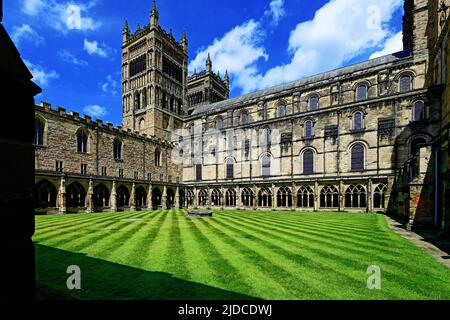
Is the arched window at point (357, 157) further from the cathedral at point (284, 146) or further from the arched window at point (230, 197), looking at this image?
the arched window at point (230, 197)

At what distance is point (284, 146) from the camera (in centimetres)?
3192

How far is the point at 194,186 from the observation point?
37.0 metres

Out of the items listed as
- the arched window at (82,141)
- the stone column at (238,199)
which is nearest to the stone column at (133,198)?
the arched window at (82,141)

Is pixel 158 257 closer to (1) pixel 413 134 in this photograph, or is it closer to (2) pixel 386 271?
(2) pixel 386 271

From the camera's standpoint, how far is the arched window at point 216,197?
114ft

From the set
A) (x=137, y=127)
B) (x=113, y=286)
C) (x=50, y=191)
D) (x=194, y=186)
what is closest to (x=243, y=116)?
(x=194, y=186)

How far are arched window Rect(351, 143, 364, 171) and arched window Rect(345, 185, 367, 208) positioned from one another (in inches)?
100

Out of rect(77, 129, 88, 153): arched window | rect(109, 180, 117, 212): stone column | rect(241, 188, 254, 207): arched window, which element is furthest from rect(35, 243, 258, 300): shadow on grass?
rect(241, 188, 254, 207): arched window

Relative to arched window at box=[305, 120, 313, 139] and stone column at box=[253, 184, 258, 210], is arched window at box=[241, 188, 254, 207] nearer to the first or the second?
stone column at box=[253, 184, 258, 210]

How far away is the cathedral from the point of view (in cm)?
2217

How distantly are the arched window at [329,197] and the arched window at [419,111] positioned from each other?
1112 centimetres

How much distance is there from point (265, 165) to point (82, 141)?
76.6 ft

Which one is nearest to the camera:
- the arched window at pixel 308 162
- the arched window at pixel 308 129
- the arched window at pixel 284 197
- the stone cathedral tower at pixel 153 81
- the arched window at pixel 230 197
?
the arched window at pixel 284 197
